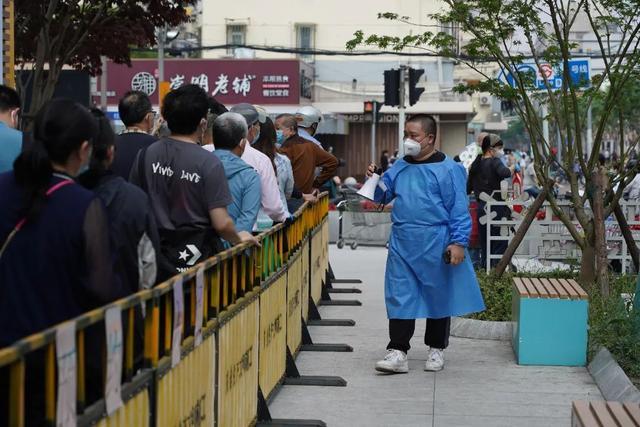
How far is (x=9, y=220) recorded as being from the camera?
13.3ft

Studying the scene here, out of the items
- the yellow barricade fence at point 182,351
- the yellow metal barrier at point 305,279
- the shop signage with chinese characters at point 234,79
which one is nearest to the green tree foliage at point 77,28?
the yellow metal barrier at point 305,279

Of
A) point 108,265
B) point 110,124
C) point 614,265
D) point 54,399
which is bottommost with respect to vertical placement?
point 614,265

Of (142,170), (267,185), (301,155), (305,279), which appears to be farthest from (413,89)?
(142,170)

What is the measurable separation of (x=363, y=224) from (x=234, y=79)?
890 inches

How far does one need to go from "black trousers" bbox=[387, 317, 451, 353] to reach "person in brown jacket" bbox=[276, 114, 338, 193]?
265 centimetres

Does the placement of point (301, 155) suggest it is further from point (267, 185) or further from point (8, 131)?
point (8, 131)

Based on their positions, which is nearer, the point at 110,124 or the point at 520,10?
the point at 110,124

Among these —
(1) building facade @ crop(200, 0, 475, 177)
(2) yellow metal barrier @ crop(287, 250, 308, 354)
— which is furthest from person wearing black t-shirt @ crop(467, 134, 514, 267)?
(1) building facade @ crop(200, 0, 475, 177)

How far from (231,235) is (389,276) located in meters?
2.86

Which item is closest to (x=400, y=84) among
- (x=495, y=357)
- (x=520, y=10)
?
(x=520, y=10)

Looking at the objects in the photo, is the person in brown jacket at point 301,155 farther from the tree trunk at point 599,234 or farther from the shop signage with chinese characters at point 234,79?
the shop signage with chinese characters at point 234,79

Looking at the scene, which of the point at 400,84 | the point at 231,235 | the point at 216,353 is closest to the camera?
the point at 216,353

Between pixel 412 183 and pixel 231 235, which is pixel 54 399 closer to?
pixel 231 235

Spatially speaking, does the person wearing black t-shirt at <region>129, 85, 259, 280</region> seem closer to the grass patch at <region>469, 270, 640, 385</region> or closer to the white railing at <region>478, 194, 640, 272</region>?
the grass patch at <region>469, 270, 640, 385</region>
